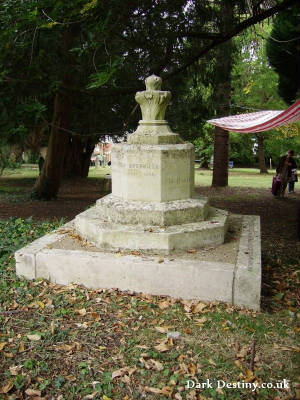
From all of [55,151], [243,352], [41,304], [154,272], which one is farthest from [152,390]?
[55,151]

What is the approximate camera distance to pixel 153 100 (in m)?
5.66

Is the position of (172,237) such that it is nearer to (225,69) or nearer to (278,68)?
(225,69)

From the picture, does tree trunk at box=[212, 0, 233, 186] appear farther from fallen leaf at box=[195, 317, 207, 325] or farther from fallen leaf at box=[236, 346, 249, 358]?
fallen leaf at box=[236, 346, 249, 358]

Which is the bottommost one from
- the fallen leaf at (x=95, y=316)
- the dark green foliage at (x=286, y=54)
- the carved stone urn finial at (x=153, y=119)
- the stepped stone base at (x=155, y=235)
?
the fallen leaf at (x=95, y=316)

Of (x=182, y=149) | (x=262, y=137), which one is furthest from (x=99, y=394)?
(x=262, y=137)

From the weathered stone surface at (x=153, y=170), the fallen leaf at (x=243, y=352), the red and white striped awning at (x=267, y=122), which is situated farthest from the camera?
the red and white striped awning at (x=267, y=122)

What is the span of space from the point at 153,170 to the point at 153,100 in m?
1.09

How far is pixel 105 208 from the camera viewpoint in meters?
5.54

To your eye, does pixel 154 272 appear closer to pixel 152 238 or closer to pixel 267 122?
pixel 152 238

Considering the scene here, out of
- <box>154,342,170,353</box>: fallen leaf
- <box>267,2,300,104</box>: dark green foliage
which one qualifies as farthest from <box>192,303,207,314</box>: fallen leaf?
<box>267,2,300,104</box>: dark green foliage

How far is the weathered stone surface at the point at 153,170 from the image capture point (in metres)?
5.35

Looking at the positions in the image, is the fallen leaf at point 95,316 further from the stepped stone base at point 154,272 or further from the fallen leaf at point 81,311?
the stepped stone base at point 154,272

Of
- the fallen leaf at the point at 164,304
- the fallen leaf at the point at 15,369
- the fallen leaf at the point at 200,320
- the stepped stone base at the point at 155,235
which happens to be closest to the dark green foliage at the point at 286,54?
the stepped stone base at the point at 155,235

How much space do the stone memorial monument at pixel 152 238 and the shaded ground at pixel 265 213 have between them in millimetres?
674
